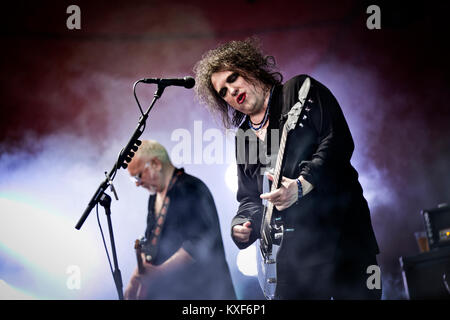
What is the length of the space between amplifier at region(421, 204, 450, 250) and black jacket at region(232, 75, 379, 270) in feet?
5.54

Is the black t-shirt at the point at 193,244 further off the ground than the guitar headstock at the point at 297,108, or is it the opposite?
the guitar headstock at the point at 297,108

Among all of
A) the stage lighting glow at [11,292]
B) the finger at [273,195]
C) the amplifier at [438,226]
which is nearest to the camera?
the finger at [273,195]

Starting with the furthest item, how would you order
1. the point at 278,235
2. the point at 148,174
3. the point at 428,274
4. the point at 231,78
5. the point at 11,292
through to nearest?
1. the point at 11,292
2. the point at 148,174
3. the point at 428,274
4. the point at 231,78
5. the point at 278,235

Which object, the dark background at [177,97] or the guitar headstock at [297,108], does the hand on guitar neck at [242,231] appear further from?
the dark background at [177,97]

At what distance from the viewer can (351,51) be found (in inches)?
161

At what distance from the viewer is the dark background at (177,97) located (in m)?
3.76

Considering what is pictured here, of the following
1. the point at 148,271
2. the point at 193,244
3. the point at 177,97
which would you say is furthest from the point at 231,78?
the point at 177,97

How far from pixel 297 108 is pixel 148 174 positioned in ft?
6.04

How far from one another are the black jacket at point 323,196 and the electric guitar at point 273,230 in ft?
0.09

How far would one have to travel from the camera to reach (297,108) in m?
1.71

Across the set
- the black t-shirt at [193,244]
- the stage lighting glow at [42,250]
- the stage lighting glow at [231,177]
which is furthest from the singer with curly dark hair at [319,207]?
the stage lighting glow at [42,250]

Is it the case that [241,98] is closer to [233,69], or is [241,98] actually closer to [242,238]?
[233,69]
